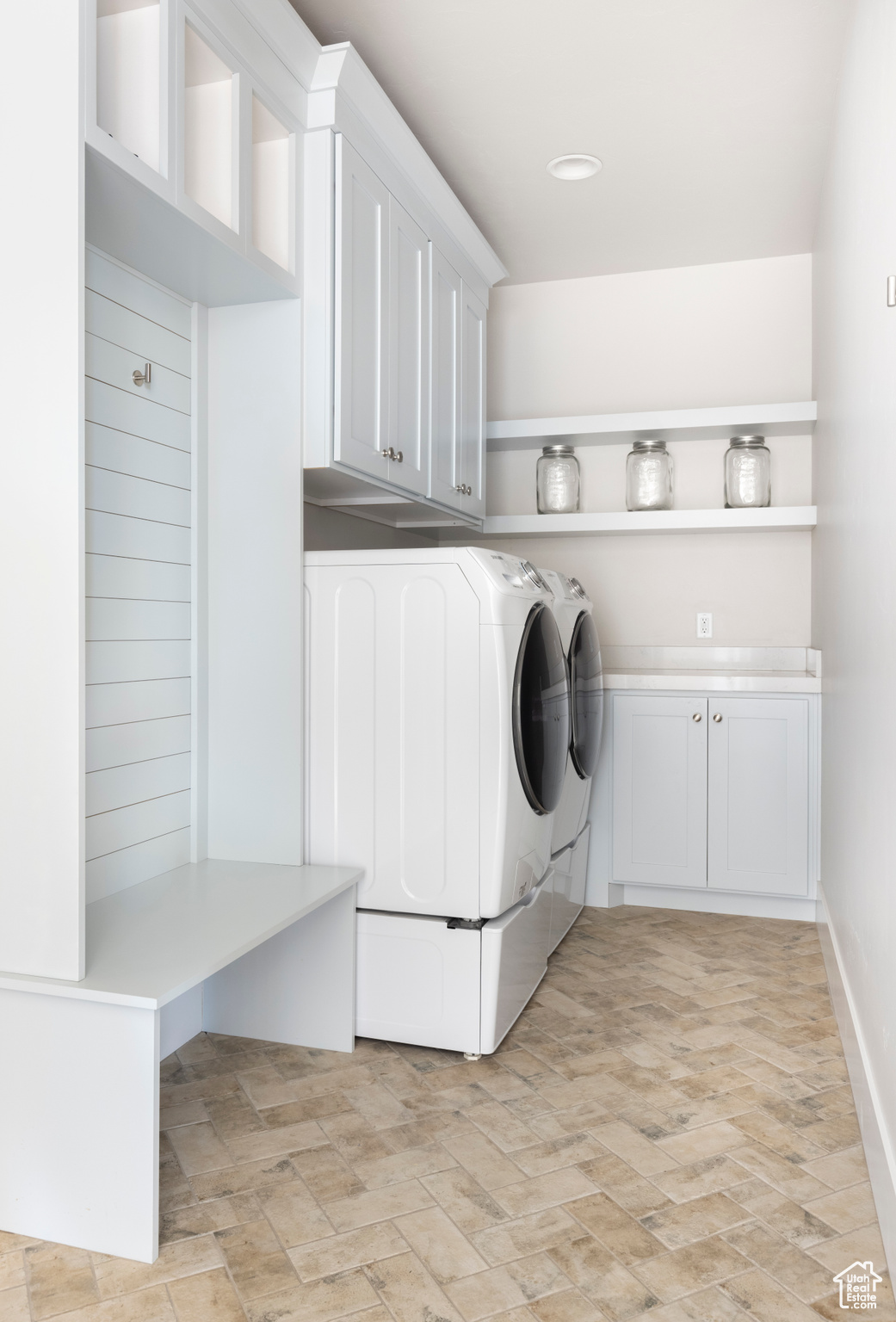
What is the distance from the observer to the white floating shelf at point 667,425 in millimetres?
3424

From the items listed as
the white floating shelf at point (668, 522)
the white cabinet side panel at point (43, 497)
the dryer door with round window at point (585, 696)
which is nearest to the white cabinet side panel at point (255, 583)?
the white cabinet side panel at point (43, 497)

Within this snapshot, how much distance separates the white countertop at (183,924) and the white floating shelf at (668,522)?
1871 millimetres

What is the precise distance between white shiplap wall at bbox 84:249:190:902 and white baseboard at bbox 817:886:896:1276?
1548mm

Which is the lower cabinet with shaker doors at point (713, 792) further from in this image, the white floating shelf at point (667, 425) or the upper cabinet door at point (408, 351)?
the upper cabinet door at point (408, 351)

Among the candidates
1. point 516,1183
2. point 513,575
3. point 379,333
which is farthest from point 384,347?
point 516,1183

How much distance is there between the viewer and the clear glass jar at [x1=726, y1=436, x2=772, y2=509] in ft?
11.6

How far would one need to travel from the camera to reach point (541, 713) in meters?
2.31

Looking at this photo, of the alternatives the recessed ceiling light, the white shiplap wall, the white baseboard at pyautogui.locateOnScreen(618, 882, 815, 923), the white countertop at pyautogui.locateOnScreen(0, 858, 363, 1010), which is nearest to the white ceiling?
the recessed ceiling light

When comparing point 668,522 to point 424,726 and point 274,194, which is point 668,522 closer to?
point 424,726

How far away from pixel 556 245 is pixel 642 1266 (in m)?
3.34

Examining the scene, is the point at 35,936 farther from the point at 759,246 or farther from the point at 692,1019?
the point at 759,246

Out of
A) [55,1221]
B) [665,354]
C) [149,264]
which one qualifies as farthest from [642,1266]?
[665,354]

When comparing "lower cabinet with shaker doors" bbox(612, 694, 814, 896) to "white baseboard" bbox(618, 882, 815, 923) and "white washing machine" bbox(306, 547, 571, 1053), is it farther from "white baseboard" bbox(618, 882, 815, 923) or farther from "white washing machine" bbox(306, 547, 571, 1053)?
"white washing machine" bbox(306, 547, 571, 1053)

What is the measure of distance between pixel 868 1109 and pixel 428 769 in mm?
1112
